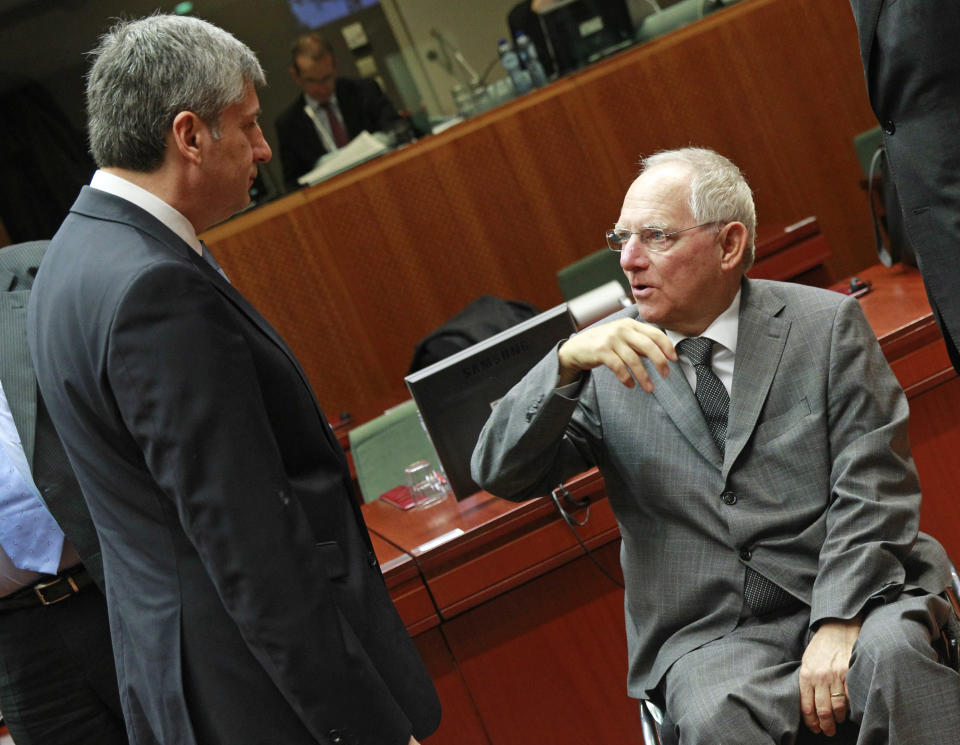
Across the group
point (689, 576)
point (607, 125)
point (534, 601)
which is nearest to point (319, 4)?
point (607, 125)

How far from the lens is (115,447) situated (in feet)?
4.53

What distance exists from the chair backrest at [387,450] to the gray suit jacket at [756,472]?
119 cm

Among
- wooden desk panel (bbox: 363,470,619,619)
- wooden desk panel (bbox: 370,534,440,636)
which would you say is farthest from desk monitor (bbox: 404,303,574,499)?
wooden desk panel (bbox: 370,534,440,636)

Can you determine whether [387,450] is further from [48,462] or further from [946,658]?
[946,658]

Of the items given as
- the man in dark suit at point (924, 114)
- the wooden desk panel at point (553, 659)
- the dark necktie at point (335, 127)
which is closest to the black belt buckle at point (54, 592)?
the wooden desk panel at point (553, 659)

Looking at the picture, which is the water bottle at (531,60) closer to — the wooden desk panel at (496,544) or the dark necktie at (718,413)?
the wooden desk panel at (496,544)

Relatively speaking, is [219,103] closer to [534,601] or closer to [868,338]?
[868,338]

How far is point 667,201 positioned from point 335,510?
0.92m

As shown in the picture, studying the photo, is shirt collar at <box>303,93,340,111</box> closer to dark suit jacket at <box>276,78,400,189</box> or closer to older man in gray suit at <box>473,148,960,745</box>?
dark suit jacket at <box>276,78,400,189</box>

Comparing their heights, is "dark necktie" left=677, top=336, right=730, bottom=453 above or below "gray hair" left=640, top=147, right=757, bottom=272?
below

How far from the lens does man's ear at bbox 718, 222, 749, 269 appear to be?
2025mm

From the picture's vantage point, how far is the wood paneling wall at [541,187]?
5211mm

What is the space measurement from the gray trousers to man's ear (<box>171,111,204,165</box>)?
1.17 m

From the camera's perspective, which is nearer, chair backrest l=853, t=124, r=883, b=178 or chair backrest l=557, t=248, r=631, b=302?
chair backrest l=557, t=248, r=631, b=302
